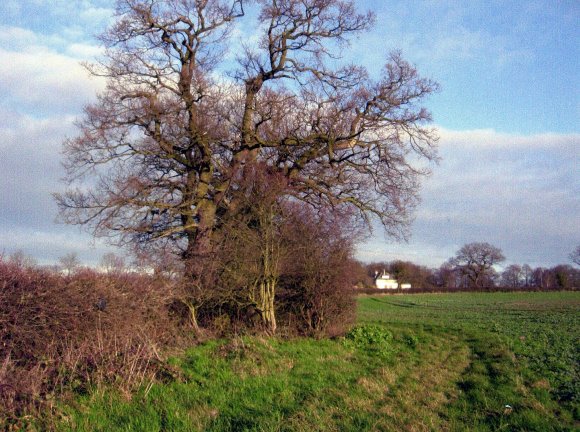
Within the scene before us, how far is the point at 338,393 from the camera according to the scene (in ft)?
27.1

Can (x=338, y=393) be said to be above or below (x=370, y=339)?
below

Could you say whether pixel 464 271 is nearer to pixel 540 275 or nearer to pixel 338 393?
pixel 540 275

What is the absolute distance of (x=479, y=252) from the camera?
4579 inches

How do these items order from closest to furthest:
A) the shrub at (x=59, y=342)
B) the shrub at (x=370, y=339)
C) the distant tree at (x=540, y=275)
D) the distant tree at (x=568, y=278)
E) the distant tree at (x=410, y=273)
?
the shrub at (x=59, y=342)
the shrub at (x=370, y=339)
the distant tree at (x=568, y=278)
the distant tree at (x=410, y=273)
the distant tree at (x=540, y=275)

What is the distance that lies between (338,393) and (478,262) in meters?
115

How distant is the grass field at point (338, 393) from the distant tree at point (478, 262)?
107 m

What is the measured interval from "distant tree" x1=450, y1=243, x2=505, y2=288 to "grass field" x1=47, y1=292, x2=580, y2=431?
350ft

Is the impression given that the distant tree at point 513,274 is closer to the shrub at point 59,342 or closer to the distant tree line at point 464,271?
the distant tree line at point 464,271

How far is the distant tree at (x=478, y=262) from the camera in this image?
11444cm

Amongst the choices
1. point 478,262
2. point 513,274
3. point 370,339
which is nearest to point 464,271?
point 478,262

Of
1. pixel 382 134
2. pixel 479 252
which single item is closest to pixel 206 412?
pixel 382 134

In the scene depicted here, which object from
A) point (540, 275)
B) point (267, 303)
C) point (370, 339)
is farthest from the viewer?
point (540, 275)

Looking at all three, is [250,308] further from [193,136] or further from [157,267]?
[193,136]

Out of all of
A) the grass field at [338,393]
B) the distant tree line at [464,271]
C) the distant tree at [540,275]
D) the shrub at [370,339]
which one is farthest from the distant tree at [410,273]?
the grass field at [338,393]
